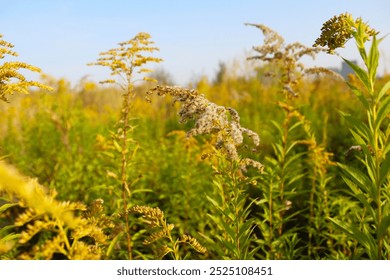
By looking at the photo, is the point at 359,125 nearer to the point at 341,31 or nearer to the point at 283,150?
the point at 341,31

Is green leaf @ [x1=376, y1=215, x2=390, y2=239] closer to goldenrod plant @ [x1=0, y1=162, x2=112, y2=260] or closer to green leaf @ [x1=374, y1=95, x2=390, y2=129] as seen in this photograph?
green leaf @ [x1=374, y1=95, x2=390, y2=129]

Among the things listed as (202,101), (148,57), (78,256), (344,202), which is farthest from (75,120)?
(78,256)

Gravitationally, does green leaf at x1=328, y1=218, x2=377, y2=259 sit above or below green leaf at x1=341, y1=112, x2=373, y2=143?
below

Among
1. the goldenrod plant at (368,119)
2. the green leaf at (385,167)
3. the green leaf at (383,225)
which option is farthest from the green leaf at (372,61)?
the green leaf at (383,225)

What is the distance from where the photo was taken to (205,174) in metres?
4.58

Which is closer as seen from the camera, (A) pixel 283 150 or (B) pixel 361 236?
(B) pixel 361 236

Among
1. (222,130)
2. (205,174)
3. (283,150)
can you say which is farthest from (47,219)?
(205,174)

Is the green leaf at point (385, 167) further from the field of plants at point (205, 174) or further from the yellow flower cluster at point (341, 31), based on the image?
the yellow flower cluster at point (341, 31)

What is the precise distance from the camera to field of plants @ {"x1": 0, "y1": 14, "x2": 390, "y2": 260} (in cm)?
188

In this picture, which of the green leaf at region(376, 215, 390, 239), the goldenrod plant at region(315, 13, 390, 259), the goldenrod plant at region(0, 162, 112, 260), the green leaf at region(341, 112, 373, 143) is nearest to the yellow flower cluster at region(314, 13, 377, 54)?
the goldenrod plant at region(315, 13, 390, 259)

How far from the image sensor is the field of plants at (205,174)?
1.88 m

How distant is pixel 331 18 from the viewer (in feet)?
6.42

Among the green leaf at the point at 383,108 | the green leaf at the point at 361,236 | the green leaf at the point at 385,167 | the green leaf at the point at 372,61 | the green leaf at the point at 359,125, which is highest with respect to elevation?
the green leaf at the point at 372,61
